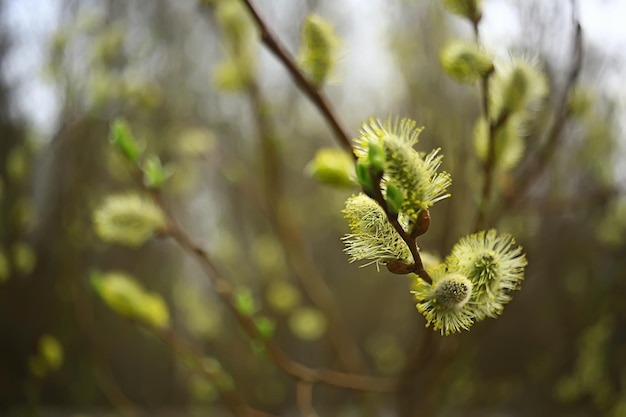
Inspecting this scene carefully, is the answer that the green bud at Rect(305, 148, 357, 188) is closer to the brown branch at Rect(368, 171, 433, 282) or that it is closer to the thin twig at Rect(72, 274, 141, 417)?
the brown branch at Rect(368, 171, 433, 282)

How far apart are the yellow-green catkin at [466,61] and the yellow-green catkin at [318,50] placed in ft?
0.29

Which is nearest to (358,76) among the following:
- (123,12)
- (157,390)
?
(123,12)

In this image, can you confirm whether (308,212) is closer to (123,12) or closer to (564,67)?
(123,12)

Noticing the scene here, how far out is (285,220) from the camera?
832 millimetres

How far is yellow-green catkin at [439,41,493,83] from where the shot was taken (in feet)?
1.43

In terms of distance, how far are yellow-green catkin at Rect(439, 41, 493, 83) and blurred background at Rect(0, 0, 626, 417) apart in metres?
0.08

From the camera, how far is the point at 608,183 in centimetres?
95

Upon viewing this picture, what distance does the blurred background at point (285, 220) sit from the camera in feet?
2.94

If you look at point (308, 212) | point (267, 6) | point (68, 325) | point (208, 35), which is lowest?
point (68, 325)

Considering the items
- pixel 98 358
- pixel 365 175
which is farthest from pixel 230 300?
pixel 98 358

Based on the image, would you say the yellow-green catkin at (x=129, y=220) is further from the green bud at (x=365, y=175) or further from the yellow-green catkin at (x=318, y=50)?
the green bud at (x=365, y=175)

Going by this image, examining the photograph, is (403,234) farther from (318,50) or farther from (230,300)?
(230,300)

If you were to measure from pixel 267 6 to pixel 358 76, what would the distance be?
0.28 meters

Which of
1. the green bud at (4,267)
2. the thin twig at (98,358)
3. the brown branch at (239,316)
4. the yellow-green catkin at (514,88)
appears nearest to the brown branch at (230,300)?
the brown branch at (239,316)
